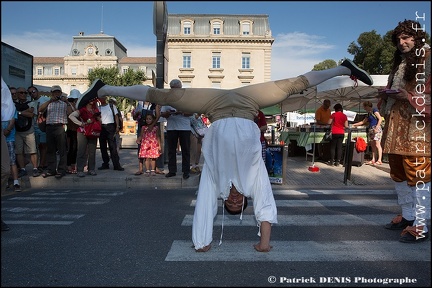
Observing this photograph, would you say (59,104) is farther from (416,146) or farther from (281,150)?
(416,146)

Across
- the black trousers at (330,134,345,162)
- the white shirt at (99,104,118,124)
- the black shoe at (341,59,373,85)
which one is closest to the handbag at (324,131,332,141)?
the black trousers at (330,134,345,162)

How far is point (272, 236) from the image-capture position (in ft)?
14.6

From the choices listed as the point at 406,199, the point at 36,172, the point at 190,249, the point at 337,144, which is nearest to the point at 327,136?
the point at 337,144

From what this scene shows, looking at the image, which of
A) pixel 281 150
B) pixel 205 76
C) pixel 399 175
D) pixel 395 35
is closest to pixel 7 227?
pixel 399 175

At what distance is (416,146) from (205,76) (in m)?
54.0

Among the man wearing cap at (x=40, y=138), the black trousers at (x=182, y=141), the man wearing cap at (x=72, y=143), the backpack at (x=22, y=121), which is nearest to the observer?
the backpack at (x=22, y=121)

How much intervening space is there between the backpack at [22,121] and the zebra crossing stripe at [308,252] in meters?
5.66

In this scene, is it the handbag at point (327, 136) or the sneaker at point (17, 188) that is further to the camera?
the handbag at point (327, 136)

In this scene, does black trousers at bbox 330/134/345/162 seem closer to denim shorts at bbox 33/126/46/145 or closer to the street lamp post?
the street lamp post

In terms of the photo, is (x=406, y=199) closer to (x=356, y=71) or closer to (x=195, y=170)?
(x=356, y=71)

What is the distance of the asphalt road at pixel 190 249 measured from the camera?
317 centimetres

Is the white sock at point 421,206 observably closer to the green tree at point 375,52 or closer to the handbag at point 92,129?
the handbag at point 92,129

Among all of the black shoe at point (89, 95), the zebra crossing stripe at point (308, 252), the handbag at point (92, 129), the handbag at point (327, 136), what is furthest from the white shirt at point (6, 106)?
the handbag at point (327, 136)

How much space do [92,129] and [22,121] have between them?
4.73ft
